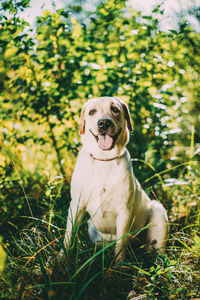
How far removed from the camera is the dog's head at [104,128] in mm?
1815

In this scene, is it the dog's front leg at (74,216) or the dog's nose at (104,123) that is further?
the dog's front leg at (74,216)

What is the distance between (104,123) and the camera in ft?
5.83

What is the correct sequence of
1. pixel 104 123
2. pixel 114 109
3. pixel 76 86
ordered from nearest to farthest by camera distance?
1. pixel 104 123
2. pixel 114 109
3. pixel 76 86

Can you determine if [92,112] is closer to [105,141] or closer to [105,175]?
[105,141]

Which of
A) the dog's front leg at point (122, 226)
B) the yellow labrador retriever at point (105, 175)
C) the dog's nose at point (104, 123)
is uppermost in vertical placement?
the dog's nose at point (104, 123)

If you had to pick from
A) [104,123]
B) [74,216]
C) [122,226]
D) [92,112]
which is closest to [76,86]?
[92,112]

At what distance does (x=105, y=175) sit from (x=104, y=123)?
39cm

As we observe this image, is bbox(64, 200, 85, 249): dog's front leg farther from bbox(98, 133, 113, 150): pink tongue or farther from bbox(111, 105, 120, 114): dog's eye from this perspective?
bbox(111, 105, 120, 114): dog's eye

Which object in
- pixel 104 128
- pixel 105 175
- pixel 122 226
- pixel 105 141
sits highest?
pixel 104 128

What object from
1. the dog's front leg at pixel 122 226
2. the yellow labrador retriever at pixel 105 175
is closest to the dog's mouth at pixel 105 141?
the yellow labrador retriever at pixel 105 175

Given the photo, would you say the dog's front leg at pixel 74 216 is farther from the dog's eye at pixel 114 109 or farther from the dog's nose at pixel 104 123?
the dog's eye at pixel 114 109

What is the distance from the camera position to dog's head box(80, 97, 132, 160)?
182 cm

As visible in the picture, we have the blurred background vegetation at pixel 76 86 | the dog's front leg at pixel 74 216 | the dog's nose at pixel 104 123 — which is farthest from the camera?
the blurred background vegetation at pixel 76 86

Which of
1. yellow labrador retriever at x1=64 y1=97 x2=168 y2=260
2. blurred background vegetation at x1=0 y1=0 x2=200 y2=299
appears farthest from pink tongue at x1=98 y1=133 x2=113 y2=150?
blurred background vegetation at x1=0 y1=0 x2=200 y2=299
